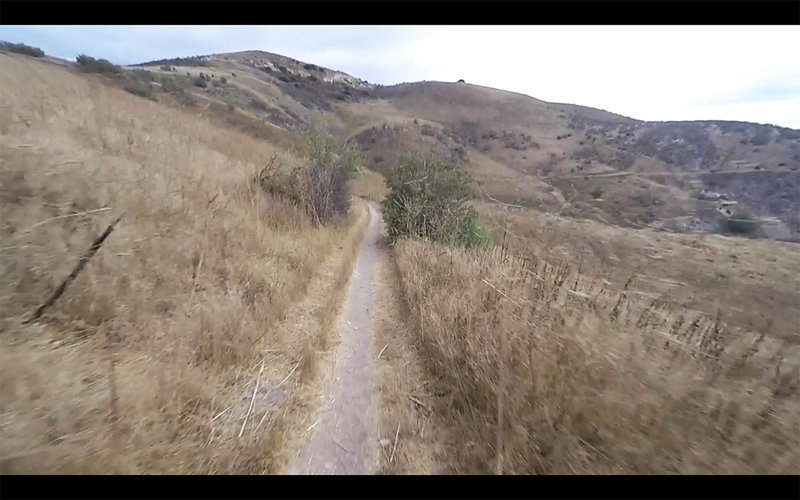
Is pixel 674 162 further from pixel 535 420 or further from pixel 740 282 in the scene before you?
pixel 535 420

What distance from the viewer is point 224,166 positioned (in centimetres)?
952

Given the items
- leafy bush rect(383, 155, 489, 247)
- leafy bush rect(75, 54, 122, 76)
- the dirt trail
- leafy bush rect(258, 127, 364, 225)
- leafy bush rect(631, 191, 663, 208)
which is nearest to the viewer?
the dirt trail

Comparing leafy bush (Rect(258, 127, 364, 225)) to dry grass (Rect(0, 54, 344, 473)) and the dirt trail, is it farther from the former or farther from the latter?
the dirt trail

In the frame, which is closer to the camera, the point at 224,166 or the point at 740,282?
the point at 740,282

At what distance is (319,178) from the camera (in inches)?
497

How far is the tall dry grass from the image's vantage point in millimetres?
2025

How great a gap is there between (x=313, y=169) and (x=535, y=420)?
11822 mm

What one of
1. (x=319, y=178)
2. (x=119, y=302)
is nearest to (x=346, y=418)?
(x=119, y=302)
